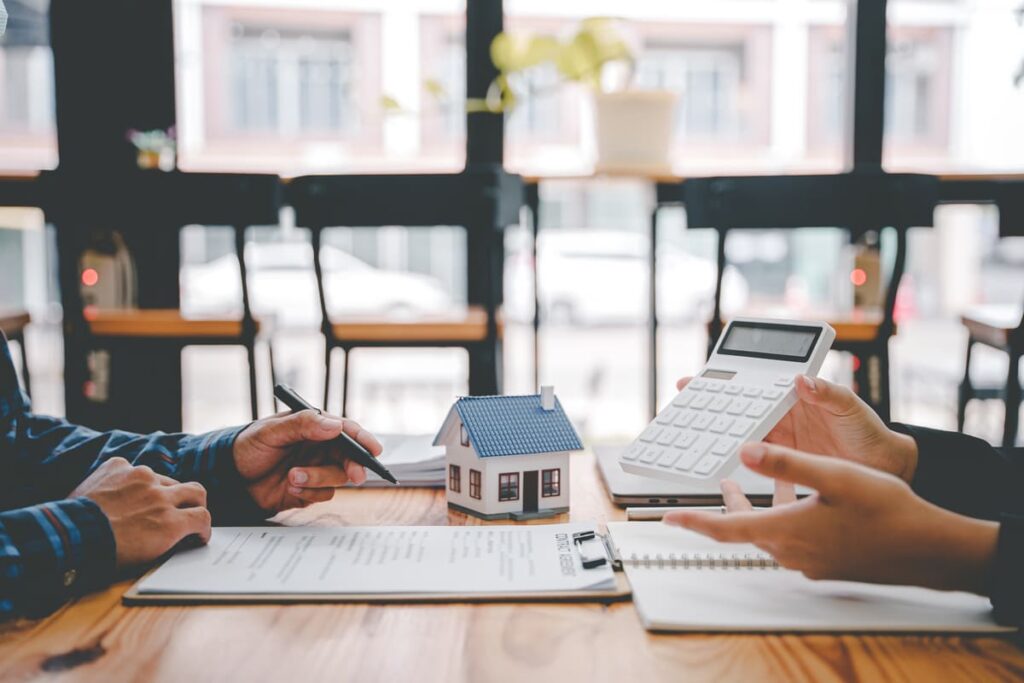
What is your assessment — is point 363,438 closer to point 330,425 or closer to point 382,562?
point 330,425

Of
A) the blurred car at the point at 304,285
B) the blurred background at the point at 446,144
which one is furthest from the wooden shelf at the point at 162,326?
the blurred car at the point at 304,285

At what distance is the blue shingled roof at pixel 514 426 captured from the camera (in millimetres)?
920

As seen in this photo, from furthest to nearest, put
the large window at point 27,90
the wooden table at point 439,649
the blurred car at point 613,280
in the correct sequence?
the blurred car at point 613,280 → the large window at point 27,90 → the wooden table at point 439,649

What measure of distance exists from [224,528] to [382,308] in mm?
2658

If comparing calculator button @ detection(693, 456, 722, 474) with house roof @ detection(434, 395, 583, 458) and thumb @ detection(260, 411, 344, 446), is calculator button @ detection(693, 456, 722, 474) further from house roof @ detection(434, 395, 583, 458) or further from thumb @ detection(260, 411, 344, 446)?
thumb @ detection(260, 411, 344, 446)

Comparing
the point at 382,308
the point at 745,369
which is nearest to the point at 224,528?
the point at 745,369

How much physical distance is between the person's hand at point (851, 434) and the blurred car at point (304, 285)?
8.30ft

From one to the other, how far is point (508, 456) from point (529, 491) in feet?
0.15

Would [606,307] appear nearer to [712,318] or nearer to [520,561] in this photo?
[712,318]

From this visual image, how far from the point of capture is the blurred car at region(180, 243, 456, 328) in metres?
3.49

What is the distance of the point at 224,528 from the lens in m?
0.87

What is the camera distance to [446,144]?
3.55 metres

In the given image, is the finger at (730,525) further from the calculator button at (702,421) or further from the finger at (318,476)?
the finger at (318,476)

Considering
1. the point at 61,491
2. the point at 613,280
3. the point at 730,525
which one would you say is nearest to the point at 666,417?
the point at 730,525
